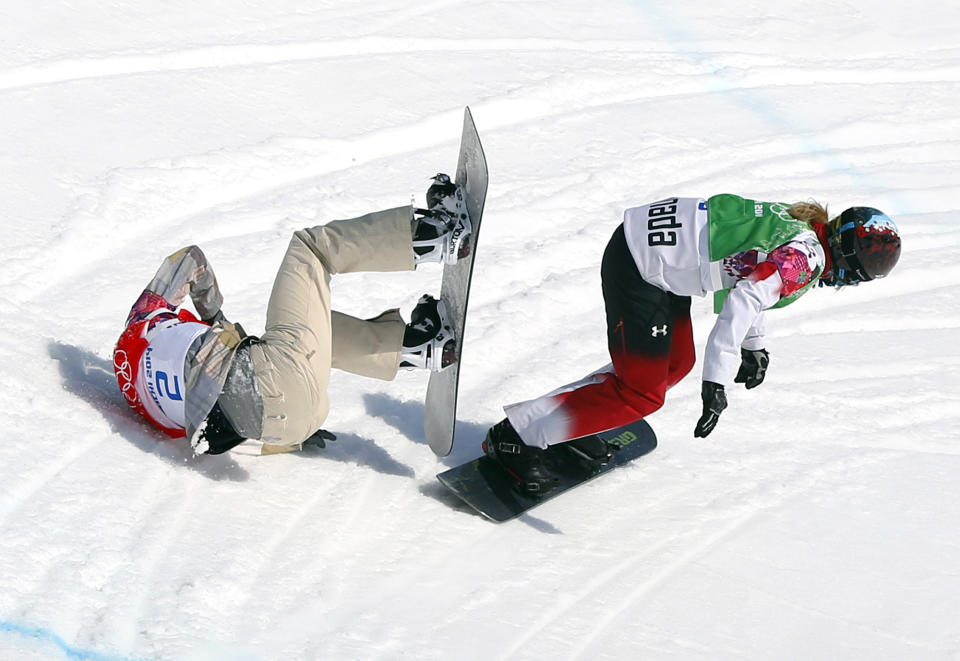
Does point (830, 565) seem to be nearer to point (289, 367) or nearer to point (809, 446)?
point (809, 446)

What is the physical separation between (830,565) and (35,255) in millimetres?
3768

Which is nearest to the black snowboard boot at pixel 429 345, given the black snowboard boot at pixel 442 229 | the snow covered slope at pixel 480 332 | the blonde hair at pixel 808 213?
the black snowboard boot at pixel 442 229

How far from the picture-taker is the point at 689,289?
13.1ft

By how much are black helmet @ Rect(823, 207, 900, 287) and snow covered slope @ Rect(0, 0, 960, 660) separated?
1.11 metres

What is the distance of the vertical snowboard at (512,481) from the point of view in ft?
13.9

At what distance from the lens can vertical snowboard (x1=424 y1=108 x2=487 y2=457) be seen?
3.99m

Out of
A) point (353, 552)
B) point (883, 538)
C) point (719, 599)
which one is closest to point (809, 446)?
point (883, 538)

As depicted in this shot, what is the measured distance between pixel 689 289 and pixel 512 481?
3.41ft

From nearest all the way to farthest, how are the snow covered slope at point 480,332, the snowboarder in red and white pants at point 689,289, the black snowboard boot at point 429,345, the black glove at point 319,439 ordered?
the snow covered slope at point 480,332, the snowboarder in red and white pants at point 689,289, the black snowboard boot at point 429,345, the black glove at point 319,439

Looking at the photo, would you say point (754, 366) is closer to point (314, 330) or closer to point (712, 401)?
point (712, 401)

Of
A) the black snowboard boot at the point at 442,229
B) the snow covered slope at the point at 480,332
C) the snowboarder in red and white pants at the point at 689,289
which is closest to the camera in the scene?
the snow covered slope at the point at 480,332

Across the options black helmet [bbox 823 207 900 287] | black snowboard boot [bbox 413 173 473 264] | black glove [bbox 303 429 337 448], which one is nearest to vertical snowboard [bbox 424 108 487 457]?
black snowboard boot [bbox 413 173 473 264]

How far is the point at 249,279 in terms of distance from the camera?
215 inches

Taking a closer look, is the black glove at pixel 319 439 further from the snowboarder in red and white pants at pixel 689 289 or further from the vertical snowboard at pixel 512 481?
the snowboarder in red and white pants at pixel 689 289
